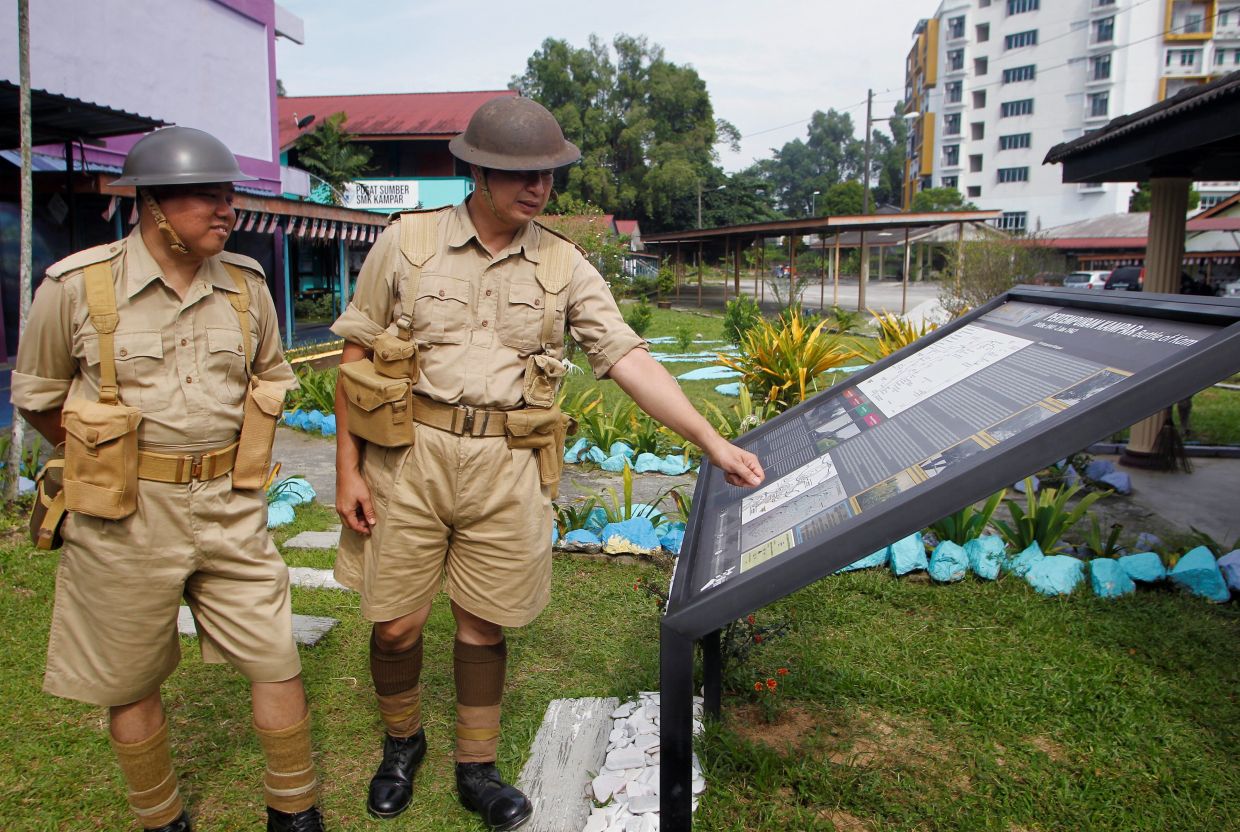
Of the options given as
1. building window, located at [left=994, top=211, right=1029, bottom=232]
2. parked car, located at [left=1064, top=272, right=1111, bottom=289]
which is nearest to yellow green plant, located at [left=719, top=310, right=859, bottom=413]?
parked car, located at [left=1064, top=272, right=1111, bottom=289]

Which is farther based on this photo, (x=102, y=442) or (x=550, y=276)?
(x=550, y=276)

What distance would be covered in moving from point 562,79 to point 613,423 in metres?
50.0

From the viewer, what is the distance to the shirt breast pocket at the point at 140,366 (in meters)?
2.20

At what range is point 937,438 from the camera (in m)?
1.86

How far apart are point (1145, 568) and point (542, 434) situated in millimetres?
2972

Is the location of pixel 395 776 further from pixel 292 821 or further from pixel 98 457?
pixel 98 457

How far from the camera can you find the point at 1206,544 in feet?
14.1

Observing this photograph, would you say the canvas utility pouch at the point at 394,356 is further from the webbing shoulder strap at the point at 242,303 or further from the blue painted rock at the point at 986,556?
the blue painted rock at the point at 986,556

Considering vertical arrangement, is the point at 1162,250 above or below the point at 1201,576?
above

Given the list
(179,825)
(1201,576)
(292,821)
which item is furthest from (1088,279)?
(179,825)

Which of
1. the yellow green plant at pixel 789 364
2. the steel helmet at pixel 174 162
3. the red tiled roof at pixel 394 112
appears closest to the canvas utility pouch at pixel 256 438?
the steel helmet at pixel 174 162

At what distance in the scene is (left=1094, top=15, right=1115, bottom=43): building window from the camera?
57.6m

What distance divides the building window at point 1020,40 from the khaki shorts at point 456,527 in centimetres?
7026

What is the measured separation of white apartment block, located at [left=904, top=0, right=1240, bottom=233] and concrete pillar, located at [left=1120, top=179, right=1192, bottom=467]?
55.9 metres
